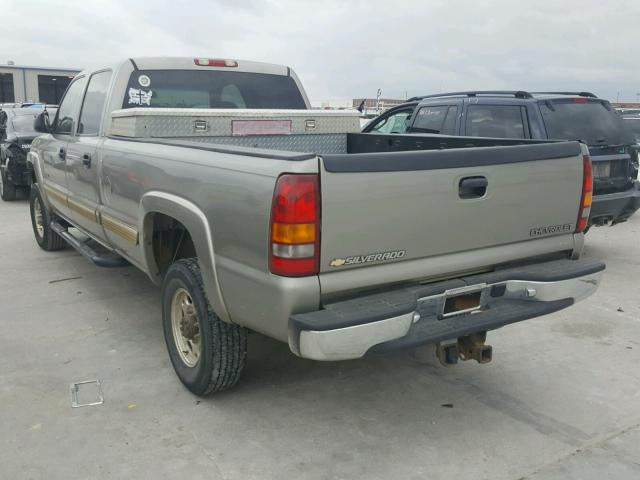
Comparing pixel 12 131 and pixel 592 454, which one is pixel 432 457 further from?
pixel 12 131

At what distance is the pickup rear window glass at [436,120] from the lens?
739cm

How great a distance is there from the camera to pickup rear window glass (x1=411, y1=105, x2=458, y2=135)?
7.39 m

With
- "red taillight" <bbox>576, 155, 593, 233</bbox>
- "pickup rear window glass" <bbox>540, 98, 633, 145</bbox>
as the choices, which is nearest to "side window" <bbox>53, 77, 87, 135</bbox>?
"red taillight" <bbox>576, 155, 593, 233</bbox>

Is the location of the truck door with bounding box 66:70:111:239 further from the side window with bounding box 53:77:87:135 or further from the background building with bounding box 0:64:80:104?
the background building with bounding box 0:64:80:104

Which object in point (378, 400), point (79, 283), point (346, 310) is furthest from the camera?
point (79, 283)

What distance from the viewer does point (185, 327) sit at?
3773 mm

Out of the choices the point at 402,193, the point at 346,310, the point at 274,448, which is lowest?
the point at 274,448

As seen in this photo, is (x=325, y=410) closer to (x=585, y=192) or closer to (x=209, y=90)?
(x=585, y=192)

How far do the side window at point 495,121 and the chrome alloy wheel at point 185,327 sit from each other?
4.26m

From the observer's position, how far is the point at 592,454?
10.1ft

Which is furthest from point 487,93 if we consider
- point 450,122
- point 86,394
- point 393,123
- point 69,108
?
point 86,394

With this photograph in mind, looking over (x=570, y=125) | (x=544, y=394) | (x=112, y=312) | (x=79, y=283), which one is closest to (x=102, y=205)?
(x=112, y=312)

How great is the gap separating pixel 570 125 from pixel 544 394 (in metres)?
3.74

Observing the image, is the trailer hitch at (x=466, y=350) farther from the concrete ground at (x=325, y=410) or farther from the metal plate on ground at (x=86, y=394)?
the metal plate on ground at (x=86, y=394)
